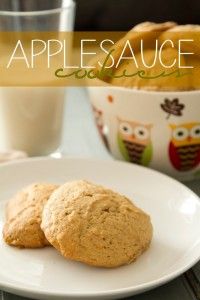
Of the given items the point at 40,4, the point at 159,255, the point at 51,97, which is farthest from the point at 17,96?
the point at 159,255

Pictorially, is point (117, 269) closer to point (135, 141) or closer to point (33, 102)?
A: point (135, 141)

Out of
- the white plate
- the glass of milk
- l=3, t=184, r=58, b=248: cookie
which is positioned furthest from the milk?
l=3, t=184, r=58, b=248: cookie

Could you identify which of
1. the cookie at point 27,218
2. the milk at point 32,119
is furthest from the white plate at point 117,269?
the milk at point 32,119

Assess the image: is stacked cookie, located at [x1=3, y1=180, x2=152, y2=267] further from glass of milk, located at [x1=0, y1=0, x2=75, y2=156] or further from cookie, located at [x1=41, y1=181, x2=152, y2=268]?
A: glass of milk, located at [x1=0, y1=0, x2=75, y2=156]

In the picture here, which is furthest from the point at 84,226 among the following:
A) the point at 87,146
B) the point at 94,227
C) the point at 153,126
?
the point at 87,146

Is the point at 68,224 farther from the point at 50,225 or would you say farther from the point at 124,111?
the point at 124,111
